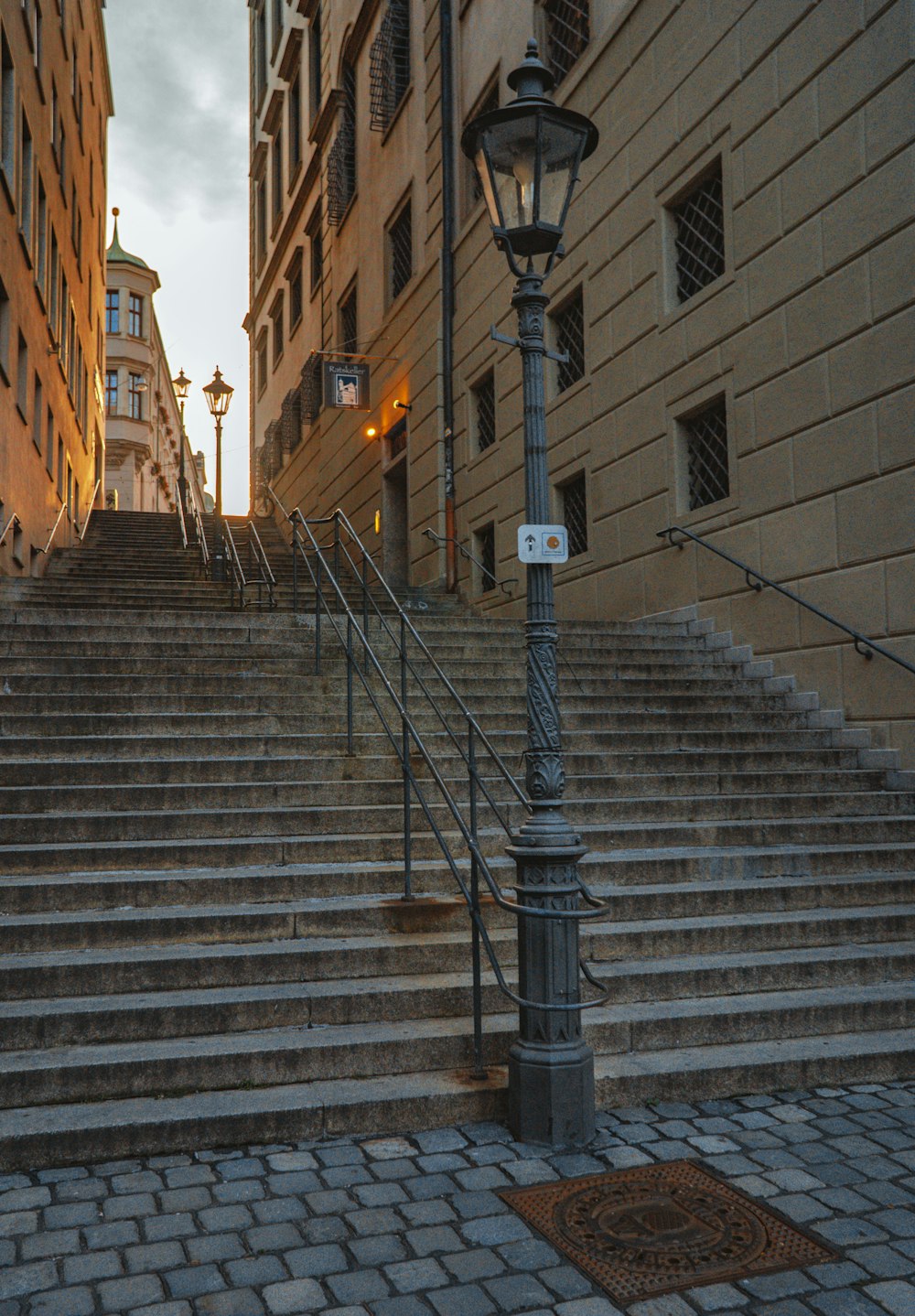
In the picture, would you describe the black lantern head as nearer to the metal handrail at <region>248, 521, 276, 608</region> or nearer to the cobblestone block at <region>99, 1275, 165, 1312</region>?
the cobblestone block at <region>99, 1275, 165, 1312</region>

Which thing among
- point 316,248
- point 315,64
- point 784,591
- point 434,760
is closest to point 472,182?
point 784,591

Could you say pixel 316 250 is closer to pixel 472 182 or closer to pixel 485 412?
pixel 472 182

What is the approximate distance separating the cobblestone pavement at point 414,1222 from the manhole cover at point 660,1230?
7 centimetres

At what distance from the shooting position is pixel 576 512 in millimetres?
15055

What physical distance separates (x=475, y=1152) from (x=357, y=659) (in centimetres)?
568

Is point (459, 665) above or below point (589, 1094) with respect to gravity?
above

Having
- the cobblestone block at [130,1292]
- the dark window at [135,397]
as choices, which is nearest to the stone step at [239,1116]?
the cobblestone block at [130,1292]

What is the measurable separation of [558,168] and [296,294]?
29.9 metres

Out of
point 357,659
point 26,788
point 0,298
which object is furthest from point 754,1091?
point 0,298

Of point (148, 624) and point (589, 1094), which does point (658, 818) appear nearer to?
point (589, 1094)

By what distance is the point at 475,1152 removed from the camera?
4559 millimetres

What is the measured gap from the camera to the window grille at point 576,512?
14.8m

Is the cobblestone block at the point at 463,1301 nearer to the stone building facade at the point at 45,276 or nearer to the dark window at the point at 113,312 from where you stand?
the stone building facade at the point at 45,276

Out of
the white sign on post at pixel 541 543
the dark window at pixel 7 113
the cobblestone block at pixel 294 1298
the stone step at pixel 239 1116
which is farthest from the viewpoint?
the dark window at pixel 7 113
